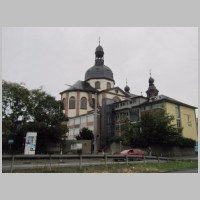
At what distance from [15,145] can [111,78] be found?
39071 millimetres

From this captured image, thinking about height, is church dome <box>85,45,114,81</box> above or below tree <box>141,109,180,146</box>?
above

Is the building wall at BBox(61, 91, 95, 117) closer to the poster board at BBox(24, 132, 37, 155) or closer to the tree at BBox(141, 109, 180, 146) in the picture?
the tree at BBox(141, 109, 180, 146)

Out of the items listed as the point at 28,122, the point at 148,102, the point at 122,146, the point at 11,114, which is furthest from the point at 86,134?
the point at 11,114

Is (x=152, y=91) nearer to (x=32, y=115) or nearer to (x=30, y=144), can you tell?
(x=32, y=115)

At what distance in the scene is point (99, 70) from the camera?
73.8 m

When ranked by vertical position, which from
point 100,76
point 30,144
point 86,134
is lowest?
point 86,134

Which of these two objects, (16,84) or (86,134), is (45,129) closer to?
(16,84)

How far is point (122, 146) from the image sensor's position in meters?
50.9

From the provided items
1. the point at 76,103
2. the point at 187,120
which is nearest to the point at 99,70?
the point at 76,103

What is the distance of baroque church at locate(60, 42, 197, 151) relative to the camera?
5103 centimetres

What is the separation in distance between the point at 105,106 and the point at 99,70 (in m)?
15.0

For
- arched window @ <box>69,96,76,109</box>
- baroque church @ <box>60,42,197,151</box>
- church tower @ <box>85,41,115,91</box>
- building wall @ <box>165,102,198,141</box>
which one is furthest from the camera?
church tower @ <box>85,41,115,91</box>

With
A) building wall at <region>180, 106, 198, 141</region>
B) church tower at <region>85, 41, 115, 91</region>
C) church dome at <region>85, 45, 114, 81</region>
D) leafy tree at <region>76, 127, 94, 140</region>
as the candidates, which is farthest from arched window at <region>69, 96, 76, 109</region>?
building wall at <region>180, 106, 198, 141</region>

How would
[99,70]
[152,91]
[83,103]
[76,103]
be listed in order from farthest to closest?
[99,70] < [152,91] < [83,103] < [76,103]
